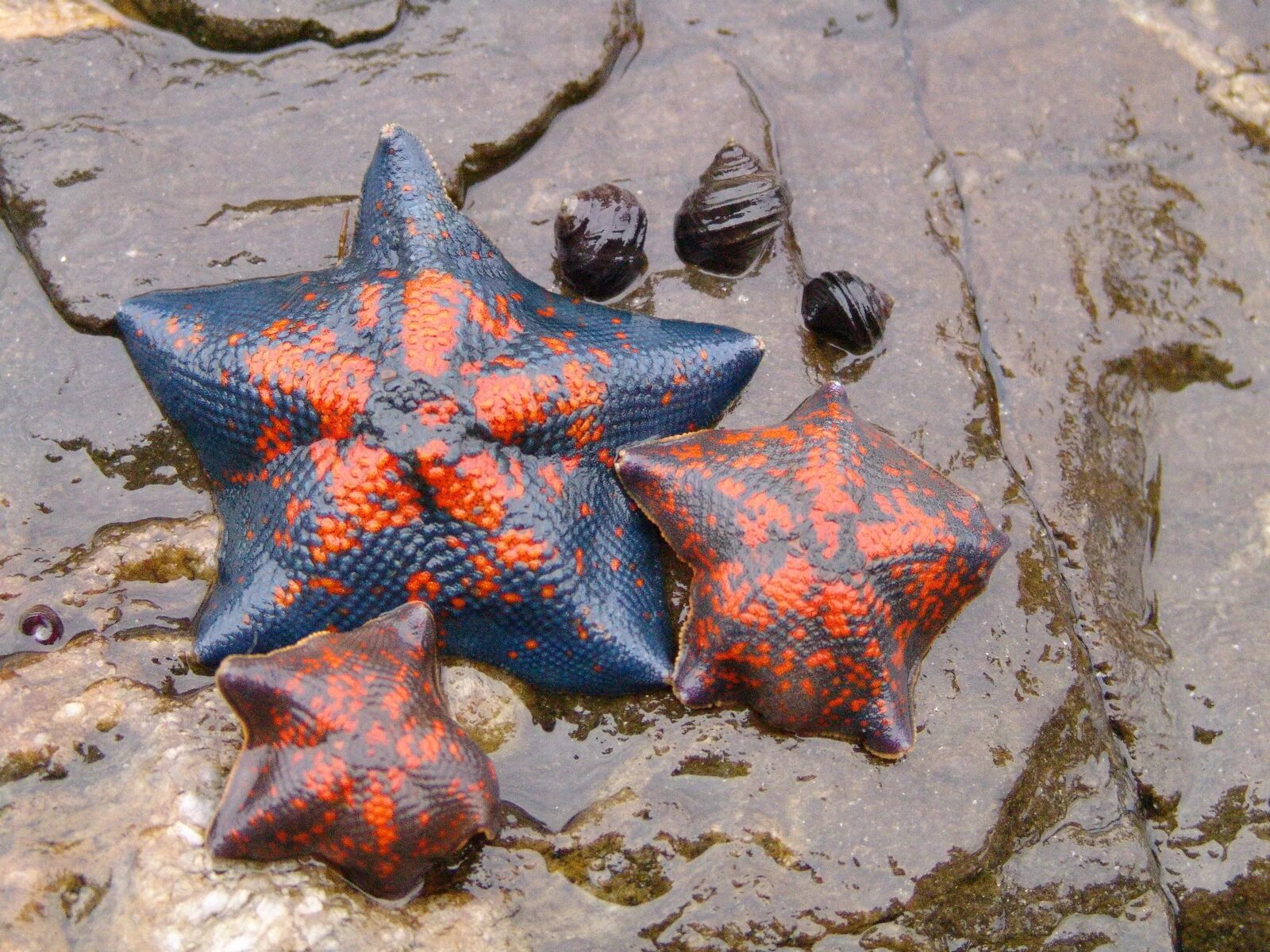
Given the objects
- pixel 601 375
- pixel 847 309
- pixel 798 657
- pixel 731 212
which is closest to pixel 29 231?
pixel 601 375

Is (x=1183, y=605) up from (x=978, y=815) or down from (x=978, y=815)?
up

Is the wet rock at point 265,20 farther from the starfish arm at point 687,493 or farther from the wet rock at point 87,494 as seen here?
the starfish arm at point 687,493

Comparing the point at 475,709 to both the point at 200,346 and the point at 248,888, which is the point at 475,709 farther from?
the point at 200,346

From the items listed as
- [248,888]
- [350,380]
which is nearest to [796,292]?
[350,380]

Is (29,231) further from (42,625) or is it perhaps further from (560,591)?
(560,591)

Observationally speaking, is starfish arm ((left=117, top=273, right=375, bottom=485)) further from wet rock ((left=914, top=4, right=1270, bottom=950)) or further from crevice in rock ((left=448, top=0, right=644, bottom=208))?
wet rock ((left=914, top=4, right=1270, bottom=950))

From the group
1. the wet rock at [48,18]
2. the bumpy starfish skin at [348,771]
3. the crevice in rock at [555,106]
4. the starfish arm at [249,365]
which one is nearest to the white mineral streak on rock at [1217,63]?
the crevice in rock at [555,106]
